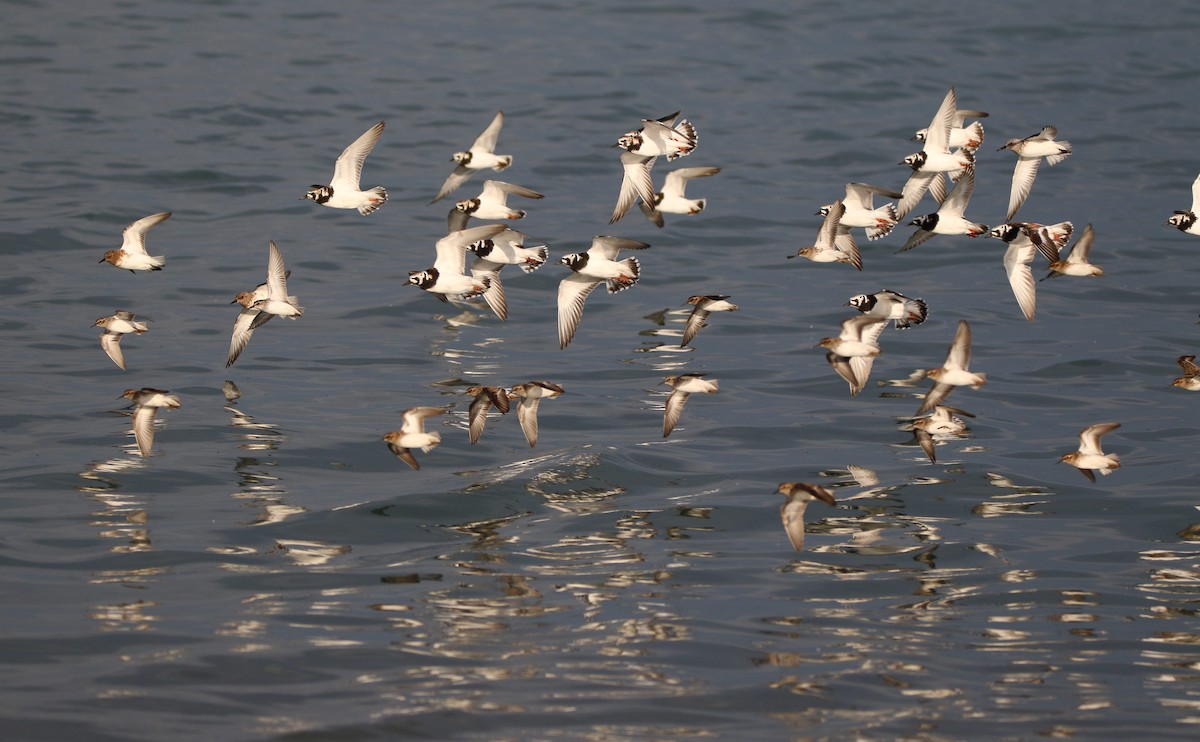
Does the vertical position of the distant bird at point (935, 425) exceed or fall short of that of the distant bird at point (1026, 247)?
it falls short

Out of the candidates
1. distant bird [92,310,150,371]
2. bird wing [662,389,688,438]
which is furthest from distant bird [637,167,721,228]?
distant bird [92,310,150,371]

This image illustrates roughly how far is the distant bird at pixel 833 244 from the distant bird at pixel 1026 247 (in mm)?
1917

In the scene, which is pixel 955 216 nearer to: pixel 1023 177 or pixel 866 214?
pixel 866 214

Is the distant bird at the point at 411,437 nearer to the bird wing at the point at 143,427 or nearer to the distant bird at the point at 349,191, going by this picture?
the bird wing at the point at 143,427

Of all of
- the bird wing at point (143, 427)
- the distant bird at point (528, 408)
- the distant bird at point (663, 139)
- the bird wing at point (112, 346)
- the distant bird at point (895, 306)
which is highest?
the distant bird at point (663, 139)

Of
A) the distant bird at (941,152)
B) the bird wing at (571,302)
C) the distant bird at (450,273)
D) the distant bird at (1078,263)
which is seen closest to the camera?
the distant bird at (1078,263)

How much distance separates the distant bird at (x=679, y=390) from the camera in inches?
693

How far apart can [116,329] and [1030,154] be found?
38.9ft

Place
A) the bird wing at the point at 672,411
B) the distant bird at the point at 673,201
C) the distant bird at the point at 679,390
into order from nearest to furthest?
the distant bird at the point at 679,390
the bird wing at the point at 672,411
the distant bird at the point at 673,201

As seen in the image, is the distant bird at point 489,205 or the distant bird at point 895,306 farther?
the distant bird at point 489,205

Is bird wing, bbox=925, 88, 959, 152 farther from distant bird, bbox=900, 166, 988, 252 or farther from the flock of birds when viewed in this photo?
distant bird, bbox=900, 166, 988, 252

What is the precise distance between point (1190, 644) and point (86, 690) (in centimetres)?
884

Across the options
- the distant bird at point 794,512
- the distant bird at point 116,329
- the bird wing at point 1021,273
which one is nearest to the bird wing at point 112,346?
the distant bird at point 116,329

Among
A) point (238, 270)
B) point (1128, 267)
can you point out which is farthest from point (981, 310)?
point (238, 270)
